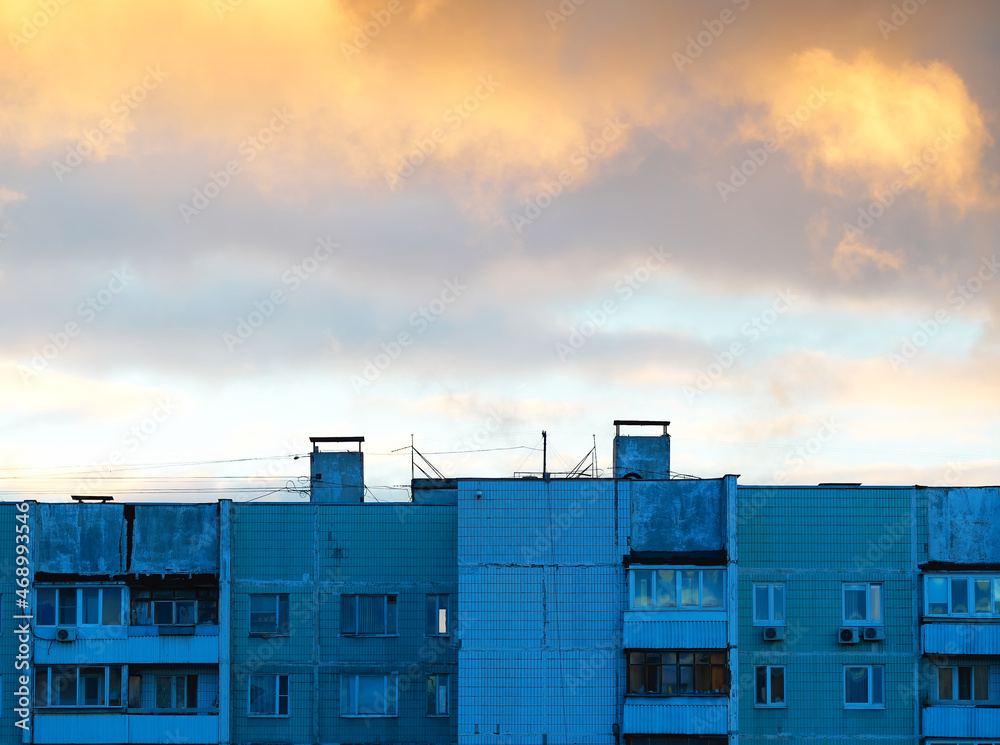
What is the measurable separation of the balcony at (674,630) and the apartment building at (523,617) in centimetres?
7

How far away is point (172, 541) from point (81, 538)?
129 inches

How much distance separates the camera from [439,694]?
44562 mm

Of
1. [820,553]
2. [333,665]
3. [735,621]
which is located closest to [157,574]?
[333,665]

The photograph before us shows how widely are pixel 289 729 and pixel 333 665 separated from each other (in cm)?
275

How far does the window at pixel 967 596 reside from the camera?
43500mm

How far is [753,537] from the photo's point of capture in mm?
44000

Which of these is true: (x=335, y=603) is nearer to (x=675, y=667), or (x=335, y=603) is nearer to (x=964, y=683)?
(x=675, y=667)

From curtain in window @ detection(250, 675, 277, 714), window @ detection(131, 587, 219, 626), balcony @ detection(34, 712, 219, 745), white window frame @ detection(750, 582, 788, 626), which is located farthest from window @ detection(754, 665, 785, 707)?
window @ detection(131, 587, 219, 626)

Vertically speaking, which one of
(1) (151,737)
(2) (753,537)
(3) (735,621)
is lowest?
(1) (151,737)

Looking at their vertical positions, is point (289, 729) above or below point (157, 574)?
below

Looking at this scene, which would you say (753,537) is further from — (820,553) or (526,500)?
(526,500)

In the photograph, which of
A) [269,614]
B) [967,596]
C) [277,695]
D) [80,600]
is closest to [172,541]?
[80,600]

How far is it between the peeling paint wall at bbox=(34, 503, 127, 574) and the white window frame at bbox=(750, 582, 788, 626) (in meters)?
22.8

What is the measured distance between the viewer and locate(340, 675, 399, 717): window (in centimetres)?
4459
